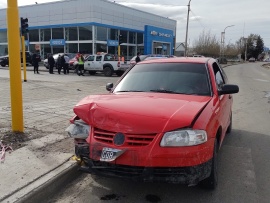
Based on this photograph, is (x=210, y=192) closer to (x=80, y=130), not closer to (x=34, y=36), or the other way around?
(x=80, y=130)

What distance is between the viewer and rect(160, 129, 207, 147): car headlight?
339 centimetres

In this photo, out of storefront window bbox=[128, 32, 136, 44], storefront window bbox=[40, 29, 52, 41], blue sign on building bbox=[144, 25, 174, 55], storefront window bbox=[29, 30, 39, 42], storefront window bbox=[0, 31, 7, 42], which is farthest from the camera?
storefront window bbox=[0, 31, 7, 42]

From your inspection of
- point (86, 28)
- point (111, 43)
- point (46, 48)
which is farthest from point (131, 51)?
point (46, 48)

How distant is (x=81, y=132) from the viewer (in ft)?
12.7

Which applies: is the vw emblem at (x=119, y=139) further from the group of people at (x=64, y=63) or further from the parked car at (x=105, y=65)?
the group of people at (x=64, y=63)

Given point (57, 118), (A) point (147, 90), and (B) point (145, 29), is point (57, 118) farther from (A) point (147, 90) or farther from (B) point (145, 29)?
(B) point (145, 29)

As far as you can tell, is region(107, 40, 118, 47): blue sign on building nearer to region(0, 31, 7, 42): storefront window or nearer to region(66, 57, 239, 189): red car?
region(0, 31, 7, 42): storefront window

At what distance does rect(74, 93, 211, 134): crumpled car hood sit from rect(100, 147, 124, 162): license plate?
0.23m

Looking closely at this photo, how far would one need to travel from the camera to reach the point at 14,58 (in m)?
5.72

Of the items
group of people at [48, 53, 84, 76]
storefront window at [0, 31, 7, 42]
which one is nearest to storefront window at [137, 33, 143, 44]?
storefront window at [0, 31, 7, 42]

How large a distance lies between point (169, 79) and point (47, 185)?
2375 millimetres

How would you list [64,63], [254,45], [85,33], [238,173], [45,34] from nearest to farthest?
[238,173] < [64,63] < [85,33] < [45,34] < [254,45]

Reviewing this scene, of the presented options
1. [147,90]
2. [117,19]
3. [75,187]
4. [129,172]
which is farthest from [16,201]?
[117,19]

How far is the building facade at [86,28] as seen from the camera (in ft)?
121
